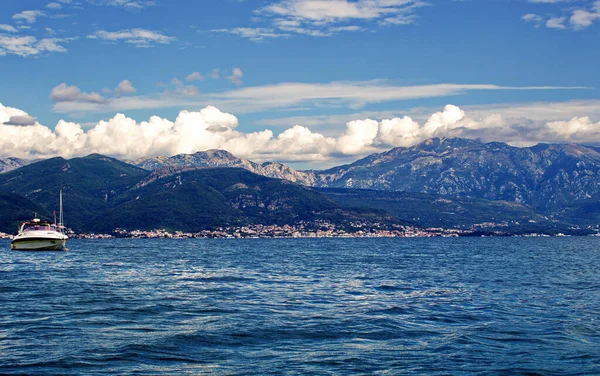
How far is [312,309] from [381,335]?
1439cm

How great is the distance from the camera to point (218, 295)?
72.9 meters

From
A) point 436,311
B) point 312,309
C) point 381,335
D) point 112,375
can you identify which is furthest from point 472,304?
point 112,375

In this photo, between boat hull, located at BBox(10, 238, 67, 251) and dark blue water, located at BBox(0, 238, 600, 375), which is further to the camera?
boat hull, located at BBox(10, 238, 67, 251)

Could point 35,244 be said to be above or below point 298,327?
below

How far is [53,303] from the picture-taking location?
6438 centimetres

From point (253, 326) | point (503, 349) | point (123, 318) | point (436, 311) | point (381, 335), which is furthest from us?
point (436, 311)

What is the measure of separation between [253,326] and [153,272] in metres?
64.2

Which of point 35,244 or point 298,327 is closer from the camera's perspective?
point 298,327

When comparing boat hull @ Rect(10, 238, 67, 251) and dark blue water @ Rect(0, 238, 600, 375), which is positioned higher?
dark blue water @ Rect(0, 238, 600, 375)

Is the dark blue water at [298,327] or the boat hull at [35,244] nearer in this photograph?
the dark blue water at [298,327]

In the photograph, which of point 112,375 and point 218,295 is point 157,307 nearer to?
point 218,295

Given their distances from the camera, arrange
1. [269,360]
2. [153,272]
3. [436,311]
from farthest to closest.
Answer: [153,272] → [436,311] → [269,360]

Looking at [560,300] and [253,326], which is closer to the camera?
[253,326]

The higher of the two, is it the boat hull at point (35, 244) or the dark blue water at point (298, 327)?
the dark blue water at point (298, 327)
